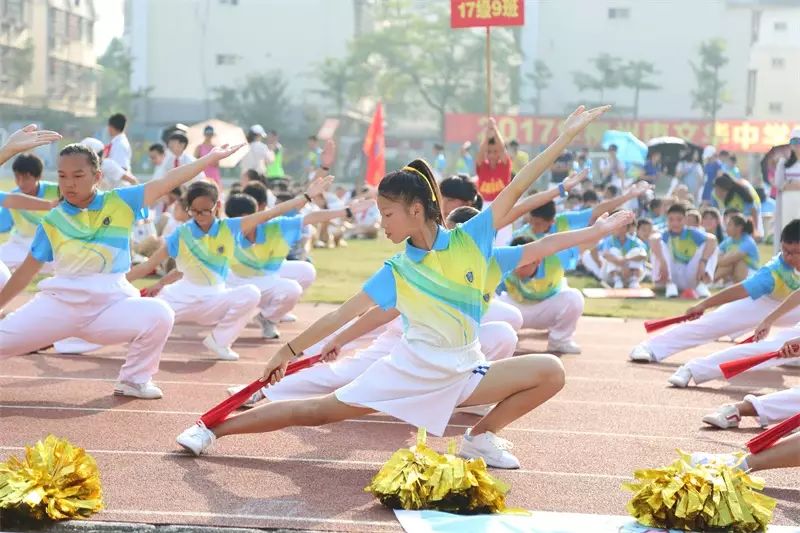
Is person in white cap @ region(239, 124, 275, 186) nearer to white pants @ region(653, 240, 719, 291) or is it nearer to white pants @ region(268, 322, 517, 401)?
white pants @ region(653, 240, 719, 291)

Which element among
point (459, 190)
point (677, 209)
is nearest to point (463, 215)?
point (459, 190)

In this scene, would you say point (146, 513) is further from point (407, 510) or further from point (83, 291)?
point (83, 291)

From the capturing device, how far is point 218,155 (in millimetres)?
7512

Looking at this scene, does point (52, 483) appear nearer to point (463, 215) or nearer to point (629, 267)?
point (463, 215)

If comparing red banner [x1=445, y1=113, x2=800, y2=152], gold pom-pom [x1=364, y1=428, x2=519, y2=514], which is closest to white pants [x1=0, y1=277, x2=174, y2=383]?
gold pom-pom [x1=364, y1=428, x2=519, y2=514]

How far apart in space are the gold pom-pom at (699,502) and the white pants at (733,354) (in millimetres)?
3310

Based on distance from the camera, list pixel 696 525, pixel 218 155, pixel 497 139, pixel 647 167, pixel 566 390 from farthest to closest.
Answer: pixel 647 167 → pixel 497 139 → pixel 566 390 → pixel 218 155 → pixel 696 525

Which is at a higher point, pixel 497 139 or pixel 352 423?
pixel 497 139

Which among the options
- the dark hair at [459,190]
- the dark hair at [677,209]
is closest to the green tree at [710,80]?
the dark hair at [677,209]

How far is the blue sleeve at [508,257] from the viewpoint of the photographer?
6.48 meters

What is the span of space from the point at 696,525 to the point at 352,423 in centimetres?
285

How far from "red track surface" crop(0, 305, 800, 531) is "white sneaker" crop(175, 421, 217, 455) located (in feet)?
0.19

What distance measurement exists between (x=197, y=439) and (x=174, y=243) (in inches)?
157

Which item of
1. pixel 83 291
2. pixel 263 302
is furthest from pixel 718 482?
pixel 263 302
